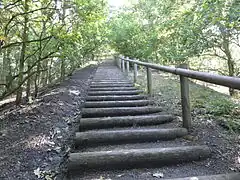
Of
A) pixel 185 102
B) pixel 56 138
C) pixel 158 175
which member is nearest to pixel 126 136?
pixel 158 175

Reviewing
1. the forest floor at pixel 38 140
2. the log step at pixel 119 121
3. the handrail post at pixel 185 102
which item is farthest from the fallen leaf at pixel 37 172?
the handrail post at pixel 185 102

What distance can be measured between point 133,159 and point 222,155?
94 centimetres

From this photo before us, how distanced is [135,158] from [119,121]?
0.95 metres

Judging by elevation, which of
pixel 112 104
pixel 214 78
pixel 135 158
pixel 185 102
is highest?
pixel 214 78

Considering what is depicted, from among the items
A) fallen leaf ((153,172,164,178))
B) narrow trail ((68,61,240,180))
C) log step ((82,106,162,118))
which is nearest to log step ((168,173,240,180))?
narrow trail ((68,61,240,180))

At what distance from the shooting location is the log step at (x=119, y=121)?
3125mm

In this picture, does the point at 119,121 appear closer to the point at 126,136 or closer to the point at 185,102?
the point at 126,136

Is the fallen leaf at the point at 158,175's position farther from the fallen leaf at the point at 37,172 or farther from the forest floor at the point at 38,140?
the fallen leaf at the point at 37,172

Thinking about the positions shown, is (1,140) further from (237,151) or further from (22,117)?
(237,151)

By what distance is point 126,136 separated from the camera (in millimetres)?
2770

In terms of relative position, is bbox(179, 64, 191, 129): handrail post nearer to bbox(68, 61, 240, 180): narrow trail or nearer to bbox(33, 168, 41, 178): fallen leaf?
bbox(68, 61, 240, 180): narrow trail

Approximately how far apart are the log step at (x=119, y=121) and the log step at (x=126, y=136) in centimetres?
34

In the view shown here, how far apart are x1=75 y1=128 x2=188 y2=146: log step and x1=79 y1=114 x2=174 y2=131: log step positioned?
34 centimetres

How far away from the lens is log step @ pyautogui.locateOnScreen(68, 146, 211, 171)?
2.25m
